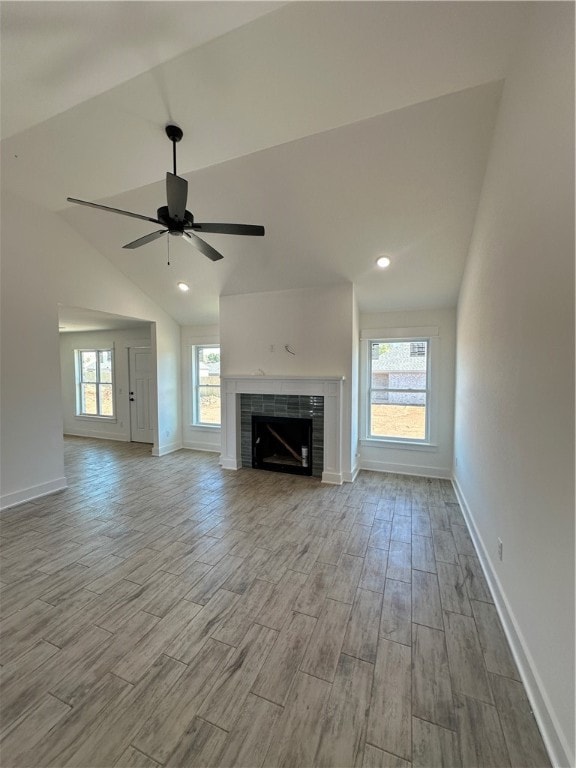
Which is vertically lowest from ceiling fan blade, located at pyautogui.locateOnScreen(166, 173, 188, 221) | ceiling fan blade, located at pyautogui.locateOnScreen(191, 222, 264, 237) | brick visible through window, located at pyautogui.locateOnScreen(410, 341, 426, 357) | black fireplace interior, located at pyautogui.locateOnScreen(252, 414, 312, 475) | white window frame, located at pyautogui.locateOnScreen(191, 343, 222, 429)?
black fireplace interior, located at pyautogui.locateOnScreen(252, 414, 312, 475)

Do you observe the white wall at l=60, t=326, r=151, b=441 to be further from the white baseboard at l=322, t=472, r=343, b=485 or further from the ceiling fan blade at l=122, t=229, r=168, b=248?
the white baseboard at l=322, t=472, r=343, b=485

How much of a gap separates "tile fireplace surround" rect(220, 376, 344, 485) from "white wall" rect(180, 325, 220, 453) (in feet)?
3.22

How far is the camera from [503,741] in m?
1.28

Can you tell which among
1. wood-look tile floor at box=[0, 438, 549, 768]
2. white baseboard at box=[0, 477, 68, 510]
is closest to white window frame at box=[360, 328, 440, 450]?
wood-look tile floor at box=[0, 438, 549, 768]

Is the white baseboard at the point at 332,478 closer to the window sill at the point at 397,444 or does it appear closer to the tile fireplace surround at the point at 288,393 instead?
the tile fireplace surround at the point at 288,393

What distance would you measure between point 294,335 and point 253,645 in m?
3.54

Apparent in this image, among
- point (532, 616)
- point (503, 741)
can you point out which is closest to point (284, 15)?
point (532, 616)

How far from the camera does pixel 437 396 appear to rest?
451 cm

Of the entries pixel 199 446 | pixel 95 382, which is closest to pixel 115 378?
pixel 95 382

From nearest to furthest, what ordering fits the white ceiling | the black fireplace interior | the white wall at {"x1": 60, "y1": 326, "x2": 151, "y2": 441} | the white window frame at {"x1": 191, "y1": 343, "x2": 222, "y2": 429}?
the white ceiling
the black fireplace interior
the white window frame at {"x1": 191, "y1": 343, "x2": 222, "y2": 429}
the white wall at {"x1": 60, "y1": 326, "x2": 151, "y2": 441}

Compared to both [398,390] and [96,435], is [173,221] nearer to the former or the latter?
[398,390]

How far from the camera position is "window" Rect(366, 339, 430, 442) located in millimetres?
4645

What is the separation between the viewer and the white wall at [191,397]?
5852 mm

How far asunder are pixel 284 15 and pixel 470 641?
11.7 ft
